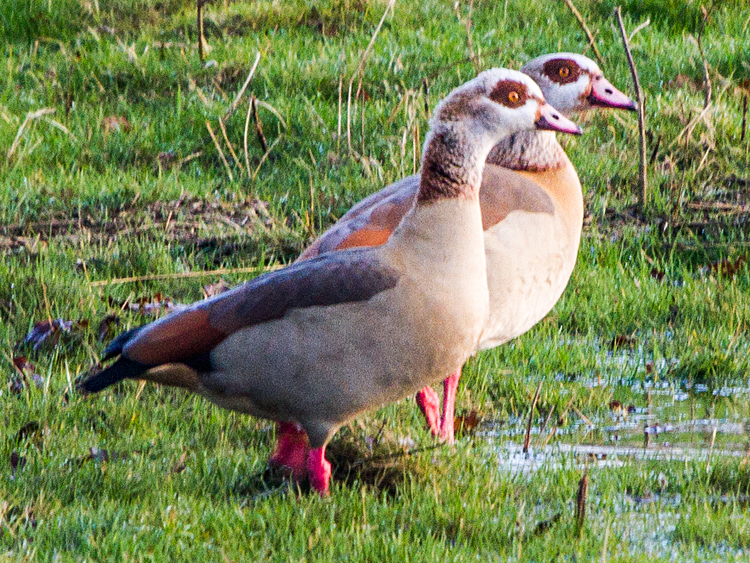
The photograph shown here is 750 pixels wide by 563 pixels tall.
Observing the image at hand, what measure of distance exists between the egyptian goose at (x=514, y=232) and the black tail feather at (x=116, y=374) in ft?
1.96

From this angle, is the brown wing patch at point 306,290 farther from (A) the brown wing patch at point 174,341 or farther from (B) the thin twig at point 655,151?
(B) the thin twig at point 655,151

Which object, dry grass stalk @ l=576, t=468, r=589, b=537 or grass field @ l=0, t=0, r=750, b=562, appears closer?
dry grass stalk @ l=576, t=468, r=589, b=537

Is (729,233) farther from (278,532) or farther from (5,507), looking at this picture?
(5,507)

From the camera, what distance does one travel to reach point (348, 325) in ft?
11.4

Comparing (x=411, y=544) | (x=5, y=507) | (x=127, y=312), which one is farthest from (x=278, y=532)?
(x=127, y=312)

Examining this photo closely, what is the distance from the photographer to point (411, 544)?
126 inches

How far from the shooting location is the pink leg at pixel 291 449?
382 centimetres

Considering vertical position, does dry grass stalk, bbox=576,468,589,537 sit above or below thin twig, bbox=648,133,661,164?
below

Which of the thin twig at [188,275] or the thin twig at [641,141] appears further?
the thin twig at [641,141]

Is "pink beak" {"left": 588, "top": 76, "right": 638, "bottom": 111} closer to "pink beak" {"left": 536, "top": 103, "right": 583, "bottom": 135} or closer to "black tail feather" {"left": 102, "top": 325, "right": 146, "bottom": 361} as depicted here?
"pink beak" {"left": 536, "top": 103, "right": 583, "bottom": 135}

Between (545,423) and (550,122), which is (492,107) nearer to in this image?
(550,122)


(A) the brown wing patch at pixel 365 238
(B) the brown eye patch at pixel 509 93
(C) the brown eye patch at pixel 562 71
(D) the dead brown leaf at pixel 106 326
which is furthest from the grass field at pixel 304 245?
(B) the brown eye patch at pixel 509 93

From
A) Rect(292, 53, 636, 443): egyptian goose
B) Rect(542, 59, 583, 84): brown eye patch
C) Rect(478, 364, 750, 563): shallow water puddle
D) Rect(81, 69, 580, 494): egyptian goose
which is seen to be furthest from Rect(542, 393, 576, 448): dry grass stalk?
Rect(542, 59, 583, 84): brown eye patch

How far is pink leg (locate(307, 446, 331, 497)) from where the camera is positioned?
3621mm
